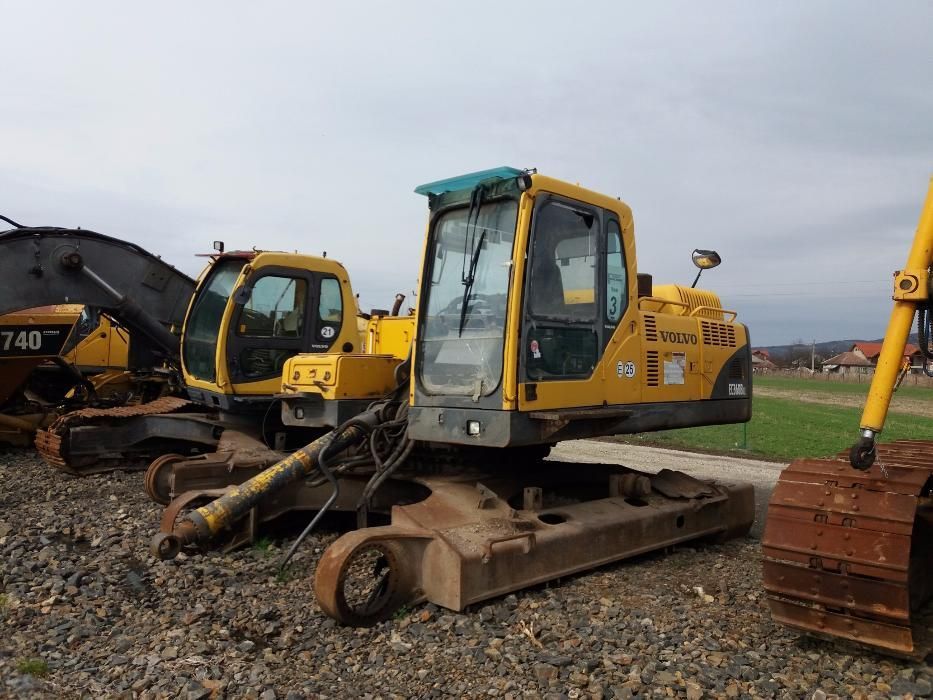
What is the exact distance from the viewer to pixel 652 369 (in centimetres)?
645

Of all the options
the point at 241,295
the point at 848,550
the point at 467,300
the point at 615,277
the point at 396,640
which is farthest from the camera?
the point at 241,295

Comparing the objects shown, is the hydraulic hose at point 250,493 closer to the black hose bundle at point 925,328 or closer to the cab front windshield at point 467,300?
the cab front windshield at point 467,300

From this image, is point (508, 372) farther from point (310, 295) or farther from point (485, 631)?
point (310, 295)

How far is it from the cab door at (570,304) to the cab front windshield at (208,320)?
4599 mm

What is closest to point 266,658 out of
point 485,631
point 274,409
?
point 485,631

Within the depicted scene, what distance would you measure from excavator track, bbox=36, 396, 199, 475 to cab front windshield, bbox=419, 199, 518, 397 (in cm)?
506

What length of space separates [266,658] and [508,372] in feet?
7.28

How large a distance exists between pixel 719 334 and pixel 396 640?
4486 millimetres

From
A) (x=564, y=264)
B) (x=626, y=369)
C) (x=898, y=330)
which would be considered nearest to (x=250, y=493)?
(x=564, y=264)

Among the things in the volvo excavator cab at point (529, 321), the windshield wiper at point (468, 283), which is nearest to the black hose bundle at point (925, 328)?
the volvo excavator cab at point (529, 321)

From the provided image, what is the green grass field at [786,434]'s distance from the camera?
15.9m

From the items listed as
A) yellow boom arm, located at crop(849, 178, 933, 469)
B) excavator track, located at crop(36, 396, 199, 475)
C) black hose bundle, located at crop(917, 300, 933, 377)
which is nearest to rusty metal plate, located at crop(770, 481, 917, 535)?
yellow boom arm, located at crop(849, 178, 933, 469)

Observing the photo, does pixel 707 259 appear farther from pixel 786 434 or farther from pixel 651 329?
pixel 786 434

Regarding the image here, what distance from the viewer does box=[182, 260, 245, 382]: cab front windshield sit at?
352 inches
